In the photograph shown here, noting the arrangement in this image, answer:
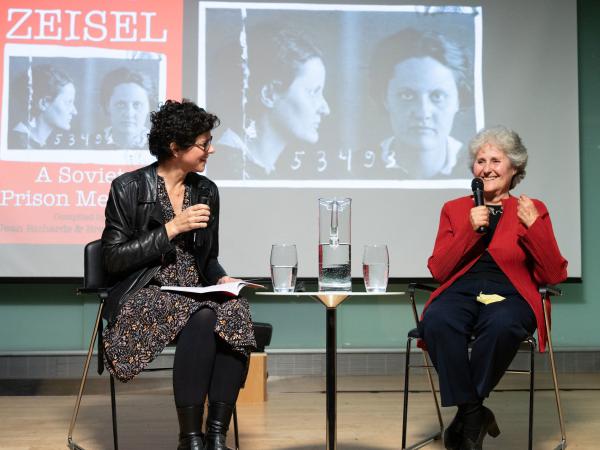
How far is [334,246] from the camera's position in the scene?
213 centimetres

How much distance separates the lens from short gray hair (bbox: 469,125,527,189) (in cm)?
293

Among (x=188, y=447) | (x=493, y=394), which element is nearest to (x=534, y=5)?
(x=493, y=394)

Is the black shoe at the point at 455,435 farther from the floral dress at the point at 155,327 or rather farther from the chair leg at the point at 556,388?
the floral dress at the point at 155,327

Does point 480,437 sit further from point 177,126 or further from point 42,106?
point 42,106

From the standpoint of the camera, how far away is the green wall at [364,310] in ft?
14.6

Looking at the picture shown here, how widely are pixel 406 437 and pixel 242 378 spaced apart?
0.82 meters

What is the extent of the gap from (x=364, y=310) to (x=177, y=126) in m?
2.19

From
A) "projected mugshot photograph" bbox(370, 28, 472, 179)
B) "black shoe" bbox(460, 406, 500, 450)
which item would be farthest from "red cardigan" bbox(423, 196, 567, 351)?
"projected mugshot photograph" bbox(370, 28, 472, 179)

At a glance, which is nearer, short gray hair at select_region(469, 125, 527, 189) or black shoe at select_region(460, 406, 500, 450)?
black shoe at select_region(460, 406, 500, 450)

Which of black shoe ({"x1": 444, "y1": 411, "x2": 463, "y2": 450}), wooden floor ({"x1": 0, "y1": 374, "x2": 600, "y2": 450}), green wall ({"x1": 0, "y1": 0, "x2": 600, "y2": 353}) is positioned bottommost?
wooden floor ({"x1": 0, "y1": 374, "x2": 600, "y2": 450})

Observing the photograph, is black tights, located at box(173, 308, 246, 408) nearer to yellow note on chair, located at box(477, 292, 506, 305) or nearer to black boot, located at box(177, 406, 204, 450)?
black boot, located at box(177, 406, 204, 450)

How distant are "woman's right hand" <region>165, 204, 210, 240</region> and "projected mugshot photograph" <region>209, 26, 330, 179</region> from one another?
1.88 meters

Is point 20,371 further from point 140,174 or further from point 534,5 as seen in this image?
point 534,5

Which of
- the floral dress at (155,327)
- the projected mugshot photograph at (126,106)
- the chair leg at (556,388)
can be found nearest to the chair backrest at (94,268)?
the floral dress at (155,327)
